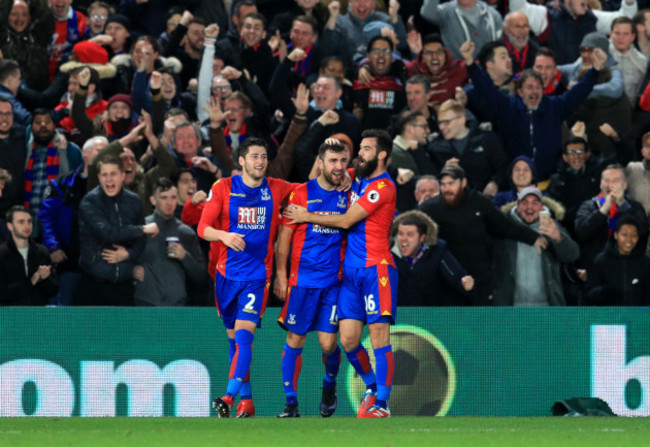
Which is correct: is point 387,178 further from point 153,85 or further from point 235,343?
point 153,85

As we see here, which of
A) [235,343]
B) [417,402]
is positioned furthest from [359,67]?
[235,343]

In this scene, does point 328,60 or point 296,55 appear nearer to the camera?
point 296,55

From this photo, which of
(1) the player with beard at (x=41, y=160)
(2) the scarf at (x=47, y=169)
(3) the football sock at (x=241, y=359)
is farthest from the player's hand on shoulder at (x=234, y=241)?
(2) the scarf at (x=47, y=169)

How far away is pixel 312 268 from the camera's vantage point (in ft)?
33.8

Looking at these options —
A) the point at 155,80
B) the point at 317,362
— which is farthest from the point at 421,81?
the point at 317,362

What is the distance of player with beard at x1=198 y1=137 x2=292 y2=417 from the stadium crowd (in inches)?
17.4

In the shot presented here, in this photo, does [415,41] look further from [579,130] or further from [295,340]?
[295,340]

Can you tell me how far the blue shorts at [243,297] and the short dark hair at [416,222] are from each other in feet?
7.68

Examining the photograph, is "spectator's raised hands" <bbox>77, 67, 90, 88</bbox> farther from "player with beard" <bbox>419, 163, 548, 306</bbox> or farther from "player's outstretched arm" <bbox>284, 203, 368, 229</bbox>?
"player's outstretched arm" <bbox>284, 203, 368, 229</bbox>

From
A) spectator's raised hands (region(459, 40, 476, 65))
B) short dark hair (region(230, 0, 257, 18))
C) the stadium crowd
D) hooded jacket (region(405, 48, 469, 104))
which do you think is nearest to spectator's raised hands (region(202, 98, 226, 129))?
the stadium crowd

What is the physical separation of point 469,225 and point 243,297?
3.19m

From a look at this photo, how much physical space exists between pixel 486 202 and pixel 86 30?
5929mm

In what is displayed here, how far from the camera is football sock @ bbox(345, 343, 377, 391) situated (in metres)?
10.4

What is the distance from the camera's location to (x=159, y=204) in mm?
12586
